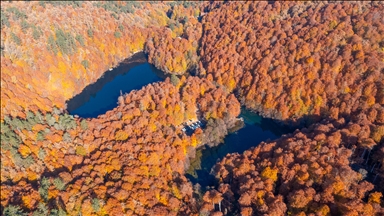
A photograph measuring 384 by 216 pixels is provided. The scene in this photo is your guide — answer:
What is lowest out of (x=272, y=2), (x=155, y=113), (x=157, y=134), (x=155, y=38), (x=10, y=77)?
(x=157, y=134)

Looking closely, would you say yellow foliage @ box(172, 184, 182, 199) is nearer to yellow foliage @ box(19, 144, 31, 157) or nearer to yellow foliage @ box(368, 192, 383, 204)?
yellow foliage @ box(19, 144, 31, 157)

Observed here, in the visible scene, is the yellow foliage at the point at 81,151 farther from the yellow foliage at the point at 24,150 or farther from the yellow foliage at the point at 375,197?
the yellow foliage at the point at 375,197

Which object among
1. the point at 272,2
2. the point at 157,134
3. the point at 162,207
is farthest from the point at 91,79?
the point at 272,2

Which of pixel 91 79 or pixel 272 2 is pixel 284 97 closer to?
pixel 272 2

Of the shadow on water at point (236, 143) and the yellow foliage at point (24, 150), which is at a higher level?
the yellow foliage at point (24, 150)

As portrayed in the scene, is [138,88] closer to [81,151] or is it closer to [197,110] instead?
[197,110]

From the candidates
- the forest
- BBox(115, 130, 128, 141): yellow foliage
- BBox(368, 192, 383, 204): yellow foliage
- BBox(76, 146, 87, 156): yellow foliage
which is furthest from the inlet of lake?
BBox(368, 192, 383, 204): yellow foliage

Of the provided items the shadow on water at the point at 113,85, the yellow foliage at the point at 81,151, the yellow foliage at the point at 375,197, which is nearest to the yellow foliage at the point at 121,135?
the yellow foliage at the point at 81,151
